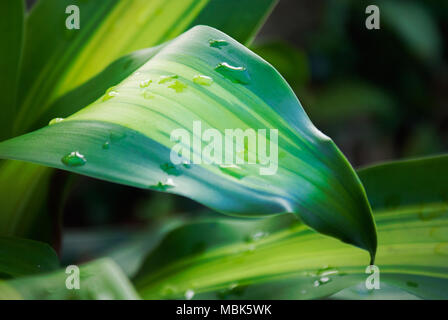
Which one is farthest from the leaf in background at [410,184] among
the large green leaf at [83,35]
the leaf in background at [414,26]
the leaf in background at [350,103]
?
the leaf in background at [414,26]

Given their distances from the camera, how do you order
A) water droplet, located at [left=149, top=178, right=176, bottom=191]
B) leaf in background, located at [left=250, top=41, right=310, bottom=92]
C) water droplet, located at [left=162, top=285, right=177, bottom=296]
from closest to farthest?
water droplet, located at [left=149, top=178, right=176, bottom=191] < water droplet, located at [left=162, top=285, right=177, bottom=296] < leaf in background, located at [left=250, top=41, right=310, bottom=92]

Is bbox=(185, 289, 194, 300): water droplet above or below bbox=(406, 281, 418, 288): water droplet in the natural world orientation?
above

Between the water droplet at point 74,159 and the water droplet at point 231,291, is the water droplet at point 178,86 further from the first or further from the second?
the water droplet at point 231,291

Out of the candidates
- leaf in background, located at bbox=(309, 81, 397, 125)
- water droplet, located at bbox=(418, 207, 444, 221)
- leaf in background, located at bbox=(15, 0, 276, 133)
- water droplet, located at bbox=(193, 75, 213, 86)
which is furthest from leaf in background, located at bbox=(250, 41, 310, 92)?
leaf in background, located at bbox=(309, 81, 397, 125)

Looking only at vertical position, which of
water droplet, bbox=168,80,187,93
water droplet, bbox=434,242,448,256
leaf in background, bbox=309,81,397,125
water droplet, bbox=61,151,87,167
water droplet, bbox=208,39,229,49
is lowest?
water droplet, bbox=434,242,448,256

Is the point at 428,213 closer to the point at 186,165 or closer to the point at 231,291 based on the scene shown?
the point at 231,291

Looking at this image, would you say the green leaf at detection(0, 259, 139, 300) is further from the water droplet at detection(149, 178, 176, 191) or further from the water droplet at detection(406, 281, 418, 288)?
the water droplet at detection(406, 281, 418, 288)

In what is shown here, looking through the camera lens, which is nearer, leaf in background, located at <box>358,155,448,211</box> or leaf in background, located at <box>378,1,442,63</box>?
leaf in background, located at <box>358,155,448,211</box>
